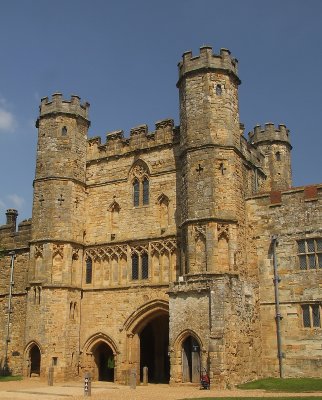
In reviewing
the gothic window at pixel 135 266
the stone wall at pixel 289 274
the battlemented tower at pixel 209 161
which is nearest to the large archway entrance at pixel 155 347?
the gothic window at pixel 135 266

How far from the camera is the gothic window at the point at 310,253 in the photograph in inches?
848

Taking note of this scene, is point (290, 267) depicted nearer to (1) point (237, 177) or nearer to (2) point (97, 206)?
(1) point (237, 177)

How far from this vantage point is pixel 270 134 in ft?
104

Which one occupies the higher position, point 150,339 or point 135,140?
point 135,140

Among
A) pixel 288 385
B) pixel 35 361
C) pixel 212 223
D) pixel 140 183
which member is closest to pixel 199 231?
pixel 212 223

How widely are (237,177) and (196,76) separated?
5.04 metres

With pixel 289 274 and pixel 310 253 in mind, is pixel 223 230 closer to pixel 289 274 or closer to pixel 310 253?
pixel 289 274

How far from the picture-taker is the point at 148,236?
24.6 m

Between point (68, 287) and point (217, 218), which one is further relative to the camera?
point (68, 287)

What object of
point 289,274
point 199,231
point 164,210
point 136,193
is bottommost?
point 289,274

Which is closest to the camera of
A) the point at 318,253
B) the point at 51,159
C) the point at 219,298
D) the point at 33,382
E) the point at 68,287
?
the point at 219,298

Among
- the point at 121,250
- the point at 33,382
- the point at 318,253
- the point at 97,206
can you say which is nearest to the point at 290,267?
the point at 318,253

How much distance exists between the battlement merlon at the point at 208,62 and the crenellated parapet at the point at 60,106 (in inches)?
240

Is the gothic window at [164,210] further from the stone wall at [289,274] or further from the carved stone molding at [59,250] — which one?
the carved stone molding at [59,250]
